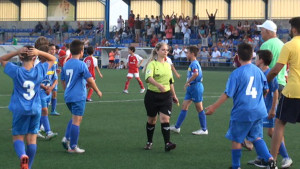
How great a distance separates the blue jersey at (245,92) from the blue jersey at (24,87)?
2472mm

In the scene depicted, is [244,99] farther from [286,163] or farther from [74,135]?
[74,135]

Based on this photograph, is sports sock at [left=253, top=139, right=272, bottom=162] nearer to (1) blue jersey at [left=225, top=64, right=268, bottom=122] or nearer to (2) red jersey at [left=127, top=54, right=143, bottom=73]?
(1) blue jersey at [left=225, top=64, right=268, bottom=122]

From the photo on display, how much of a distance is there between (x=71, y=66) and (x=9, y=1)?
5260 centimetres

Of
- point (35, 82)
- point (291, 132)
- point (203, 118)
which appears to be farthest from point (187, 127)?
point (35, 82)

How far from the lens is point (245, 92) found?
7.30m

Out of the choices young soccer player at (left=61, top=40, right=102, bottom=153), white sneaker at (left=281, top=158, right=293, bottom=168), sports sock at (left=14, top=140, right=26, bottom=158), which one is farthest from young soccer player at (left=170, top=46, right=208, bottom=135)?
sports sock at (left=14, top=140, right=26, bottom=158)

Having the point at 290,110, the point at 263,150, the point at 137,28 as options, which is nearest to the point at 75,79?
the point at 263,150

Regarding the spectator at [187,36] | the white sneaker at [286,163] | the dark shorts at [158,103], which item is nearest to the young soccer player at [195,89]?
the dark shorts at [158,103]

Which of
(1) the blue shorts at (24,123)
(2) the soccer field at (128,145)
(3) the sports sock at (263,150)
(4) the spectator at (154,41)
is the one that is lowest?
(2) the soccer field at (128,145)

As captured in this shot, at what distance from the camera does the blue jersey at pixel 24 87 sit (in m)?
7.10

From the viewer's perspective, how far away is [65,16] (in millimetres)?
56312

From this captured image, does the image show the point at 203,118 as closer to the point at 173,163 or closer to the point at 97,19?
the point at 173,163

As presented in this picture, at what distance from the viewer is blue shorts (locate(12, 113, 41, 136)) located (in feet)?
23.6

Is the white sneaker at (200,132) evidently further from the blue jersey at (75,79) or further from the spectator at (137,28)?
the spectator at (137,28)
